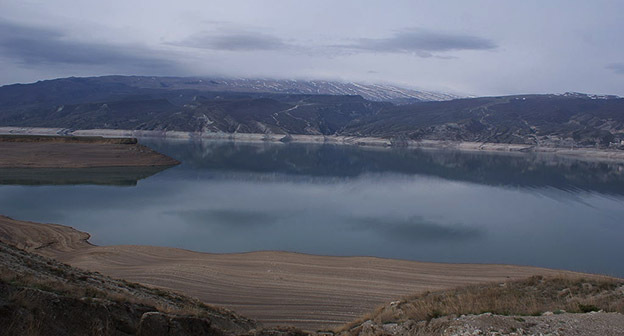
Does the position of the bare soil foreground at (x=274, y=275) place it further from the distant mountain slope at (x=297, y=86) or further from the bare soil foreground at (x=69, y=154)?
the distant mountain slope at (x=297, y=86)

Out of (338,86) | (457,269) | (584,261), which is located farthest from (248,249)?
(338,86)

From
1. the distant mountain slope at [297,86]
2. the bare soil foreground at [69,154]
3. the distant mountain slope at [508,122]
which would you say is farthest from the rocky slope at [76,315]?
the distant mountain slope at [297,86]

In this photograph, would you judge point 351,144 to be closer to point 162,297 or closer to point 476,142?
point 476,142

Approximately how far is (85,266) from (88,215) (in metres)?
7.42

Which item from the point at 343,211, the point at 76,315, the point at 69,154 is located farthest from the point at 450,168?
the point at 76,315

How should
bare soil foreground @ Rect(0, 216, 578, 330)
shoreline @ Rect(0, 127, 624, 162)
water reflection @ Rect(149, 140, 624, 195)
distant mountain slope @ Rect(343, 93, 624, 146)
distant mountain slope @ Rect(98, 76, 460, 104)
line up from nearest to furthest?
bare soil foreground @ Rect(0, 216, 578, 330)
water reflection @ Rect(149, 140, 624, 195)
shoreline @ Rect(0, 127, 624, 162)
distant mountain slope @ Rect(343, 93, 624, 146)
distant mountain slope @ Rect(98, 76, 460, 104)

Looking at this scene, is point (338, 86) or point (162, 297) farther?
point (338, 86)

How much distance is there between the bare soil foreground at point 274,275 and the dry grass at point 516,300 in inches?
62.1

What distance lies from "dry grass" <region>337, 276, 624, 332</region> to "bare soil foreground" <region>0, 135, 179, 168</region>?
29154 mm

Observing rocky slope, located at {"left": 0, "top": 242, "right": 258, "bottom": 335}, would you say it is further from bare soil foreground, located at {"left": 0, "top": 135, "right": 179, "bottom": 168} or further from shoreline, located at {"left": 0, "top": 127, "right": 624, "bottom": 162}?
shoreline, located at {"left": 0, "top": 127, "right": 624, "bottom": 162}

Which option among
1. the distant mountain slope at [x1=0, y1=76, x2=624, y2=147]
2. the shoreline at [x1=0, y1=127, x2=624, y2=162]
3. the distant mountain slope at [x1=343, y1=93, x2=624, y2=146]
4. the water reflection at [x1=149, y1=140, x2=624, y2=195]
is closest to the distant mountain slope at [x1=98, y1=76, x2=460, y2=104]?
the distant mountain slope at [x1=0, y1=76, x2=624, y2=147]

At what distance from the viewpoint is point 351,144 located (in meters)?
68.1

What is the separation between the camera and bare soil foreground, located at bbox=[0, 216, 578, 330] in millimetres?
7352

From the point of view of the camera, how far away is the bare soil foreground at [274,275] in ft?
24.1
